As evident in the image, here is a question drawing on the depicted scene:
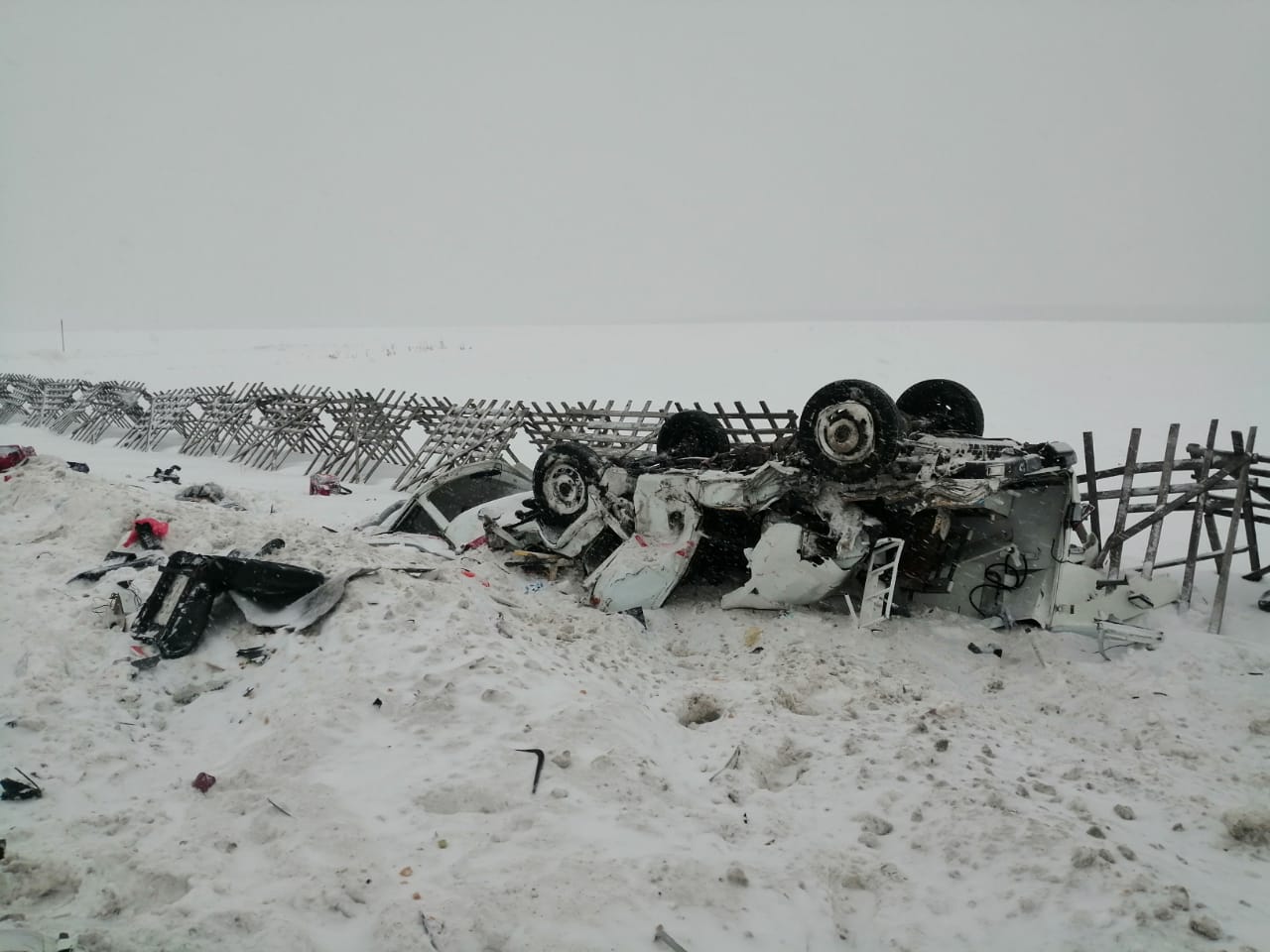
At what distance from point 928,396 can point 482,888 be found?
552 cm

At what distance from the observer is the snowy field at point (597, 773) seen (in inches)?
94.3

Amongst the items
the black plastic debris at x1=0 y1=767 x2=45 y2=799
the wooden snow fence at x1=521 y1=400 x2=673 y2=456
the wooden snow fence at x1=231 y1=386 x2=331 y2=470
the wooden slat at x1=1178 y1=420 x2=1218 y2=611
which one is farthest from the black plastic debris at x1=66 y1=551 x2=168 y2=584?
the wooden slat at x1=1178 y1=420 x2=1218 y2=611

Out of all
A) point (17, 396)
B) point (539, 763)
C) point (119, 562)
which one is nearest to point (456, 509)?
point (119, 562)

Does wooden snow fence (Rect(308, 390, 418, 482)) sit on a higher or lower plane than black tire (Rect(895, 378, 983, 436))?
lower

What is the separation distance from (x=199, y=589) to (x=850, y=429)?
4.13 metres

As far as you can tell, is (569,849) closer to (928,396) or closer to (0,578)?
(0,578)

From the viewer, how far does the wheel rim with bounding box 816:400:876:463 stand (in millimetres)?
5043

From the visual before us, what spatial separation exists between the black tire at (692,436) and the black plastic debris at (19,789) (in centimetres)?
538

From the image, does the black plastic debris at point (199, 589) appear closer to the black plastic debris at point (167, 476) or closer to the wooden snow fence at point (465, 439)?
the wooden snow fence at point (465, 439)

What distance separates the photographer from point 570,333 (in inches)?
1239

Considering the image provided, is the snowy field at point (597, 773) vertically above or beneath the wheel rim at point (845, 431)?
beneath

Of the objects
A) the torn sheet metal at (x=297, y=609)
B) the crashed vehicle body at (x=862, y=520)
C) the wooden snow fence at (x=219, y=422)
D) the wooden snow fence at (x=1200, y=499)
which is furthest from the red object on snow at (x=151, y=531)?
the wooden snow fence at (x=219, y=422)

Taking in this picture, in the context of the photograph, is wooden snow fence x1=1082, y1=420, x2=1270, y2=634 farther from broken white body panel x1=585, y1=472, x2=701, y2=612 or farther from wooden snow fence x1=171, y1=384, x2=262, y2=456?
wooden snow fence x1=171, y1=384, x2=262, y2=456

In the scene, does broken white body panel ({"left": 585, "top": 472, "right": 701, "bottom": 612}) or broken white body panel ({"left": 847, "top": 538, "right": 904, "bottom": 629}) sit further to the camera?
broken white body panel ({"left": 585, "top": 472, "right": 701, "bottom": 612})
